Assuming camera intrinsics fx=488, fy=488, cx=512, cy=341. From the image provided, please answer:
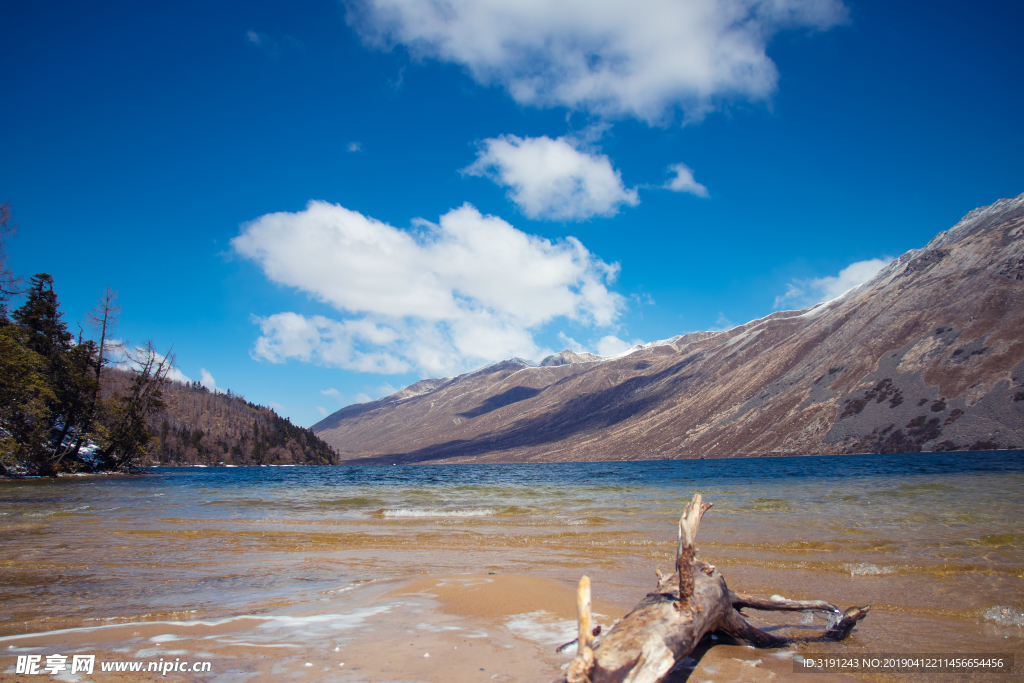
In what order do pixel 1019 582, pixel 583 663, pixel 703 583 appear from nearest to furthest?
pixel 583 663 → pixel 703 583 → pixel 1019 582

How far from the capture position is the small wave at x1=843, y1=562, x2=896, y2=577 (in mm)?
9281

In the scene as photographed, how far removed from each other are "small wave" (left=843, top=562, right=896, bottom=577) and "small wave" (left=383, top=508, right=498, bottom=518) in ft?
41.6

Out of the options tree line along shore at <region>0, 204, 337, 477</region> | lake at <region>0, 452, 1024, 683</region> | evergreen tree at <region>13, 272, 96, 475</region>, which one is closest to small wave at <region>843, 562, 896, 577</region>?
lake at <region>0, 452, 1024, 683</region>

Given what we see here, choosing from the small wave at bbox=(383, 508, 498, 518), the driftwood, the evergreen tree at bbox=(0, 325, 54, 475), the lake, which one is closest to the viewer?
the driftwood

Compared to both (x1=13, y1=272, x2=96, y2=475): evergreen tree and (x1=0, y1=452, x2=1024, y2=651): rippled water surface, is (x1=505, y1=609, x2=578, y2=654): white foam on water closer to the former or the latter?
(x1=0, y1=452, x2=1024, y2=651): rippled water surface

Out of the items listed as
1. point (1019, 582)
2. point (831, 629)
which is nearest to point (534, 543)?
point (831, 629)

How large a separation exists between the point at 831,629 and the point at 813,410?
201 metres

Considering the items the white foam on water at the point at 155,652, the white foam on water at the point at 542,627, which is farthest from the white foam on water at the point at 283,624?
the white foam on water at the point at 542,627

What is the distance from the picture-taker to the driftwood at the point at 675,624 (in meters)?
3.81

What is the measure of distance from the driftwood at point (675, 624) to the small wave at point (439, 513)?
14.5m

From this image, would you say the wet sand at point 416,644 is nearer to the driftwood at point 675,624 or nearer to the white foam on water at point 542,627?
the white foam on water at point 542,627

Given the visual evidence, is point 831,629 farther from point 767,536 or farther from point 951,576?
point 767,536

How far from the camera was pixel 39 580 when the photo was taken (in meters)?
8.80

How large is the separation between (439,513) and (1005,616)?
1703cm
